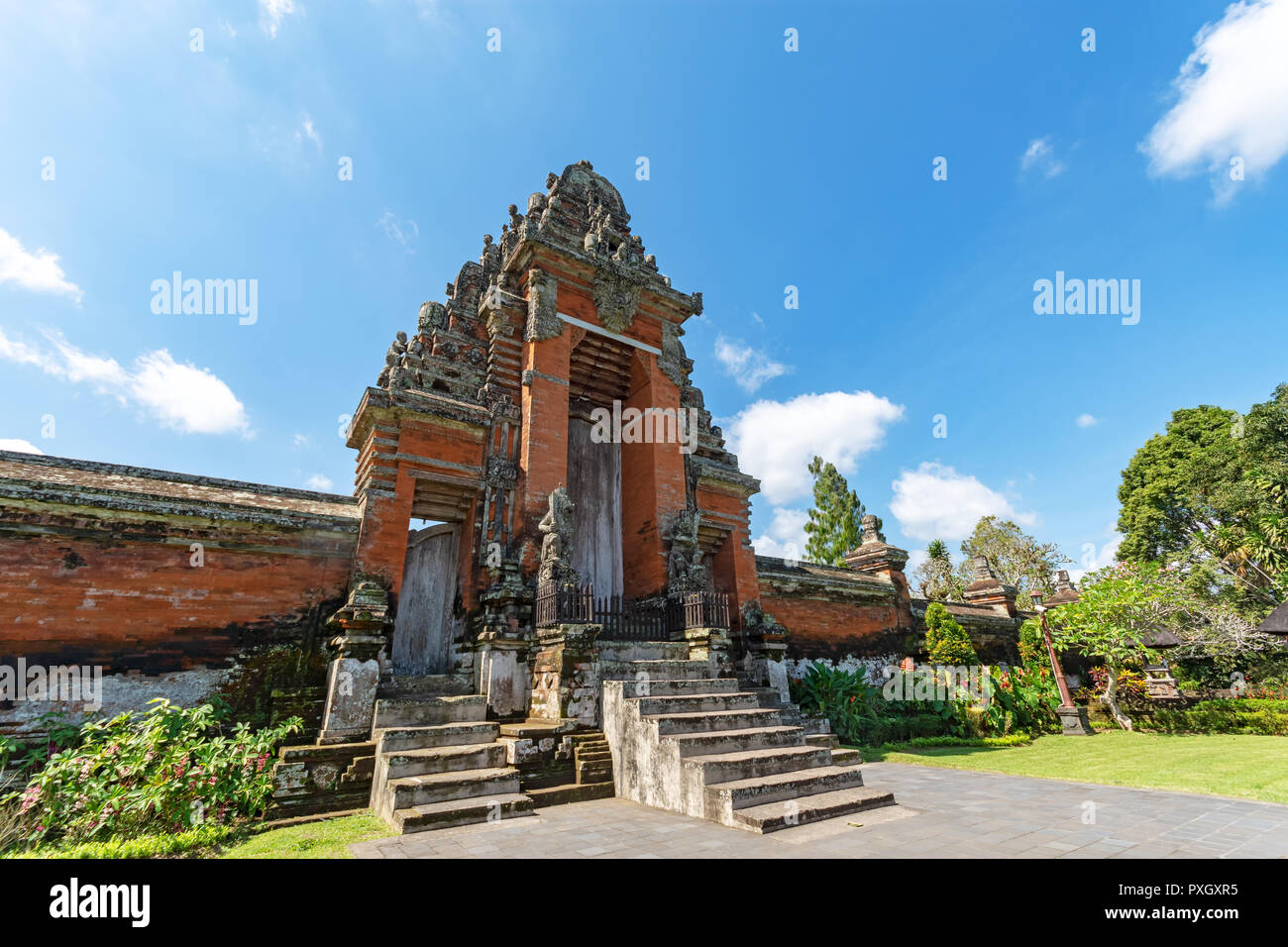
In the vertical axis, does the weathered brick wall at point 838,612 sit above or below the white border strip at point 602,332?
below

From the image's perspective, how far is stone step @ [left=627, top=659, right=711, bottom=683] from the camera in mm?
8234

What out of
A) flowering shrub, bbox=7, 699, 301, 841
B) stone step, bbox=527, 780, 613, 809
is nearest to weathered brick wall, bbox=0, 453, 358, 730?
flowering shrub, bbox=7, 699, 301, 841

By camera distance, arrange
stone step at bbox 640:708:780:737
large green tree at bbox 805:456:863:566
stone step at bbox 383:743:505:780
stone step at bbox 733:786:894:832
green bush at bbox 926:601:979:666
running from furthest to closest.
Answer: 1. large green tree at bbox 805:456:863:566
2. green bush at bbox 926:601:979:666
3. stone step at bbox 640:708:780:737
4. stone step at bbox 383:743:505:780
5. stone step at bbox 733:786:894:832

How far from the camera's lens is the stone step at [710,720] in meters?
6.77

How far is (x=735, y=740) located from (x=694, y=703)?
87 centimetres

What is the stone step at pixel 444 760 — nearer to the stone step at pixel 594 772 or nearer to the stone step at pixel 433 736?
the stone step at pixel 433 736

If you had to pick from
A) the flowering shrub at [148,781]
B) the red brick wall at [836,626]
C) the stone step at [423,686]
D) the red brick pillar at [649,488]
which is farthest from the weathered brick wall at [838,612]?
the flowering shrub at [148,781]

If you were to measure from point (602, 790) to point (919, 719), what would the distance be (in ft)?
30.4

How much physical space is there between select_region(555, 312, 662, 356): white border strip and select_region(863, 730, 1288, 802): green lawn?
29.7 feet

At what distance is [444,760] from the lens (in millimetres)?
6395

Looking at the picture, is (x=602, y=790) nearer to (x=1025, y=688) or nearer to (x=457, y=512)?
(x=457, y=512)

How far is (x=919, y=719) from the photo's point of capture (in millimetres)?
13008

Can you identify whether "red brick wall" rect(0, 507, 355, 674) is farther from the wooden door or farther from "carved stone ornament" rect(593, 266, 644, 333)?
"carved stone ornament" rect(593, 266, 644, 333)

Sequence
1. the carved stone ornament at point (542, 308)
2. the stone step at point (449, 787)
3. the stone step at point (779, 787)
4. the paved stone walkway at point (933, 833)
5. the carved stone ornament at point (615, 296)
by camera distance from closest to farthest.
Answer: the paved stone walkway at point (933, 833), the stone step at point (779, 787), the stone step at point (449, 787), the carved stone ornament at point (542, 308), the carved stone ornament at point (615, 296)
